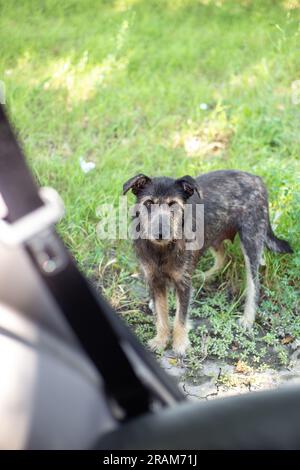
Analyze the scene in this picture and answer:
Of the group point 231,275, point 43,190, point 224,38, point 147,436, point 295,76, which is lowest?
point 231,275

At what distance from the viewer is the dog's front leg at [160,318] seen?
3.89m

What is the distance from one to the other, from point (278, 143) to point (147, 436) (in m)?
4.72

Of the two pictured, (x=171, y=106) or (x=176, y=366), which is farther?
(x=171, y=106)

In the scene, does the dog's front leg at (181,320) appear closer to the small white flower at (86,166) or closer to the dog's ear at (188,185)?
the dog's ear at (188,185)

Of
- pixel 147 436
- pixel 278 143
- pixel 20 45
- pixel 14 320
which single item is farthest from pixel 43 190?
pixel 20 45

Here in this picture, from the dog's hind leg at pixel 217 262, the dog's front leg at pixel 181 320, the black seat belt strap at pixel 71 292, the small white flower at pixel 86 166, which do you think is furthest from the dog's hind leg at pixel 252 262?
the black seat belt strap at pixel 71 292

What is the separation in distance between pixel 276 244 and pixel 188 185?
960mm

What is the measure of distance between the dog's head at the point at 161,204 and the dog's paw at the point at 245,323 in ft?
2.44

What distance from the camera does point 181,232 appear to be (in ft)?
12.5

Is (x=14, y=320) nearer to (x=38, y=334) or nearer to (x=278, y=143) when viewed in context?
(x=38, y=334)

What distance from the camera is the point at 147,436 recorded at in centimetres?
116

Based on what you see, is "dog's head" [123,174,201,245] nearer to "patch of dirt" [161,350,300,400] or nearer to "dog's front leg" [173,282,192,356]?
"dog's front leg" [173,282,192,356]

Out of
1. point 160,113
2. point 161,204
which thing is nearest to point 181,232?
point 161,204

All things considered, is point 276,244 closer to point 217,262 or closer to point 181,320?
point 217,262
